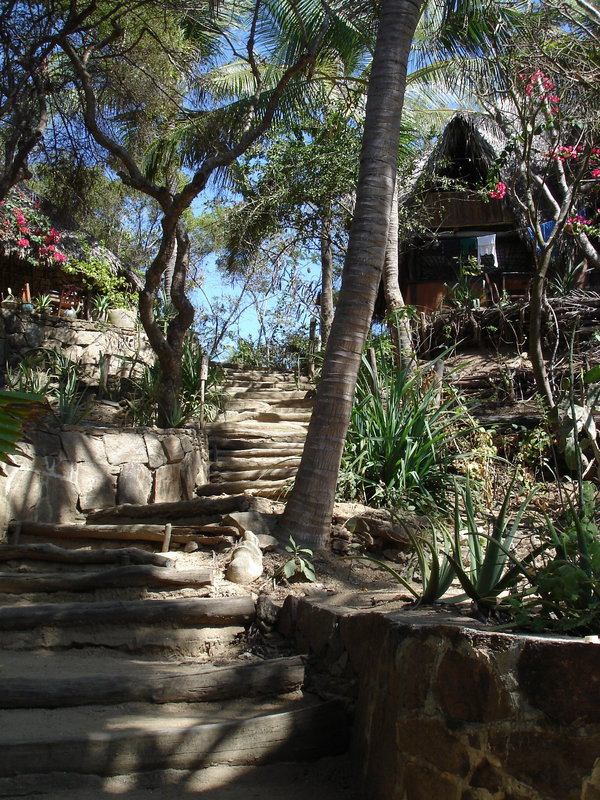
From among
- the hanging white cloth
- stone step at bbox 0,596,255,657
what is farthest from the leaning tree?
the hanging white cloth

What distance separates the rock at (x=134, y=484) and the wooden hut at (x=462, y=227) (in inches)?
313

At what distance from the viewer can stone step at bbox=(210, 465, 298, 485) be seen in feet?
21.5

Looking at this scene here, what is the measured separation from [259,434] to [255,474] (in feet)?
3.52

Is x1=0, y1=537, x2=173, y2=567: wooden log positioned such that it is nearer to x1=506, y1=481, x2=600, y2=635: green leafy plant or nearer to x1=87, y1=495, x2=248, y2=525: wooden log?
x1=87, y1=495, x2=248, y2=525: wooden log

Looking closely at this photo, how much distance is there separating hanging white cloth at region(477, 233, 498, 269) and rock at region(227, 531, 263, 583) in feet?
35.6

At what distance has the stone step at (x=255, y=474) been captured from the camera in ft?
21.5

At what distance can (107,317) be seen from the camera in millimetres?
12453

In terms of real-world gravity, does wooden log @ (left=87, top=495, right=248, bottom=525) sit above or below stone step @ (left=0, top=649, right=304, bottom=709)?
above

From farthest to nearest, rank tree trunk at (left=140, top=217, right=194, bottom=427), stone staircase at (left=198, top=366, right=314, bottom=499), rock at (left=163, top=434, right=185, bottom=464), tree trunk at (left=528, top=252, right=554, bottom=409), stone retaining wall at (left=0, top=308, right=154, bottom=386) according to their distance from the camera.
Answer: stone retaining wall at (left=0, top=308, right=154, bottom=386) < tree trunk at (left=528, top=252, right=554, bottom=409) < stone staircase at (left=198, top=366, right=314, bottom=499) < tree trunk at (left=140, top=217, right=194, bottom=427) < rock at (left=163, top=434, right=185, bottom=464)

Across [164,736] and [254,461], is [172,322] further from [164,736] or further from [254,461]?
[164,736]

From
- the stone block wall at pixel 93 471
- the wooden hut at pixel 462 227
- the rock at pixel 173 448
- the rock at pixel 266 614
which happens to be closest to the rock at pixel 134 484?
the stone block wall at pixel 93 471

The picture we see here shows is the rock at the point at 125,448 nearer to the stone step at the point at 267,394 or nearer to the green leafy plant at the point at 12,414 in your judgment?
the stone step at the point at 267,394

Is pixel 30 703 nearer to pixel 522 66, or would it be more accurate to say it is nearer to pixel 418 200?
pixel 522 66

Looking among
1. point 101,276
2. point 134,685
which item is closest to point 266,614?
point 134,685
